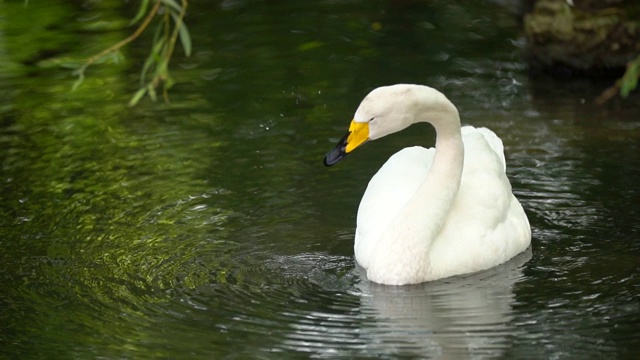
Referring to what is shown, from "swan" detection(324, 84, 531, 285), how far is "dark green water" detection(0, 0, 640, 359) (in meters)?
0.17

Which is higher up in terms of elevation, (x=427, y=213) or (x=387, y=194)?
(x=427, y=213)

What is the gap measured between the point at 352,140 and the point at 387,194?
3.52ft

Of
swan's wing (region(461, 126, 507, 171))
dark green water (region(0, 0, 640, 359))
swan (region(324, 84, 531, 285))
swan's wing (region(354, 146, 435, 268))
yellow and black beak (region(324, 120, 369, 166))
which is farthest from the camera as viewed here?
swan's wing (region(461, 126, 507, 171))

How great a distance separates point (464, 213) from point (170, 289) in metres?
2.06

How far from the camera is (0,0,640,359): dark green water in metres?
7.83

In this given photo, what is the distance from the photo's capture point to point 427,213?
8734 millimetres

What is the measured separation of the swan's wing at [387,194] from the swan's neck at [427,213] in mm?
178

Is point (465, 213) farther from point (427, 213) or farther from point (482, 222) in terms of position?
point (427, 213)

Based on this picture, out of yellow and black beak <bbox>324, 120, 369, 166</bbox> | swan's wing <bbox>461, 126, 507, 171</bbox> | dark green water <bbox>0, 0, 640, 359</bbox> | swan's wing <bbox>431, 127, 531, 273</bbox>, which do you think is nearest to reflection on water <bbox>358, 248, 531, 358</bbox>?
dark green water <bbox>0, 0, 640, 359</bbox>

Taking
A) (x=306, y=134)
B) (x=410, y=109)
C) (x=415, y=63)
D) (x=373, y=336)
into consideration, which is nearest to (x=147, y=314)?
(x=373, y=336)

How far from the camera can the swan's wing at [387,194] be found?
8992mm

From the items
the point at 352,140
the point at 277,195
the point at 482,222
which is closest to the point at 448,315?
the point at 482,222

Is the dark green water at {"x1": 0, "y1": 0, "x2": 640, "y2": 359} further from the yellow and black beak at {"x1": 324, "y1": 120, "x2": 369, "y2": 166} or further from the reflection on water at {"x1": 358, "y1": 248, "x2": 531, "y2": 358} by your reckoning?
the yellow and black beak at {"x1": 324, "y1": 120, "x2": 369, "y2": 166}

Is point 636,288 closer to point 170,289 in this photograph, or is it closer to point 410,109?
point 410,109
